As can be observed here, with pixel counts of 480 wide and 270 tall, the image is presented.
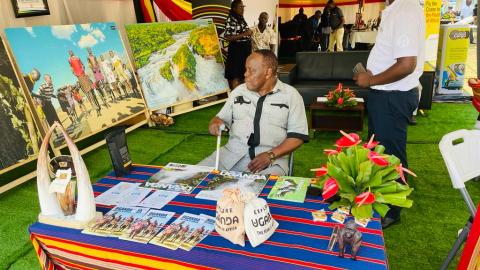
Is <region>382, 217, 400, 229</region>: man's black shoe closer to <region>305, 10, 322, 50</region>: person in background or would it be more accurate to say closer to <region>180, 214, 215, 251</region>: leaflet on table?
<region>180, 214, 215, 251</region>: leaflet on table

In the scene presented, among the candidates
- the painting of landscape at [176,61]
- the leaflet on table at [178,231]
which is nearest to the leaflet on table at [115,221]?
the leaflet on table at [178,231]

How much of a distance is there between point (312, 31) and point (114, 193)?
949cm

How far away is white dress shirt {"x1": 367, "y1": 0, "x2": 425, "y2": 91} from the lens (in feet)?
6.12

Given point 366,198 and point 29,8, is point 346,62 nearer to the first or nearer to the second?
point 29,8

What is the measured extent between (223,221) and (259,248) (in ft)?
0.45

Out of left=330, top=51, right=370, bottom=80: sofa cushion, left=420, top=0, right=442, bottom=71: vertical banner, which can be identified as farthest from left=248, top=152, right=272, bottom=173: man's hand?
left=420, top=0, right=442, bottom=71: vertical banner

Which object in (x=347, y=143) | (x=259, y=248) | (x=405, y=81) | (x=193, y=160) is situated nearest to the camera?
(x=259, y=248)

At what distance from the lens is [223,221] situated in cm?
111

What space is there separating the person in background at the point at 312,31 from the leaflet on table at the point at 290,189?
9159 mm

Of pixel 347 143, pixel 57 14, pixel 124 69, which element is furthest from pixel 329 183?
pixel 57 14

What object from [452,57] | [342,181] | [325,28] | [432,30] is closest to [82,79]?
[342,181]

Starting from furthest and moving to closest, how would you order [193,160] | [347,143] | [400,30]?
[193,160] → [400,30] → [347,143]

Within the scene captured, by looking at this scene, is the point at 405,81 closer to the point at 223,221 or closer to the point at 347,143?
the point at 347,143

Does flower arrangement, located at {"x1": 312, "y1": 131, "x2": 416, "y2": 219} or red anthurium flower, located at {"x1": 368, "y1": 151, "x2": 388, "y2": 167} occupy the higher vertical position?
red anthurium flower, located at {"x1": 368, "y1": 151, "x2": 388, "y2": 167}
